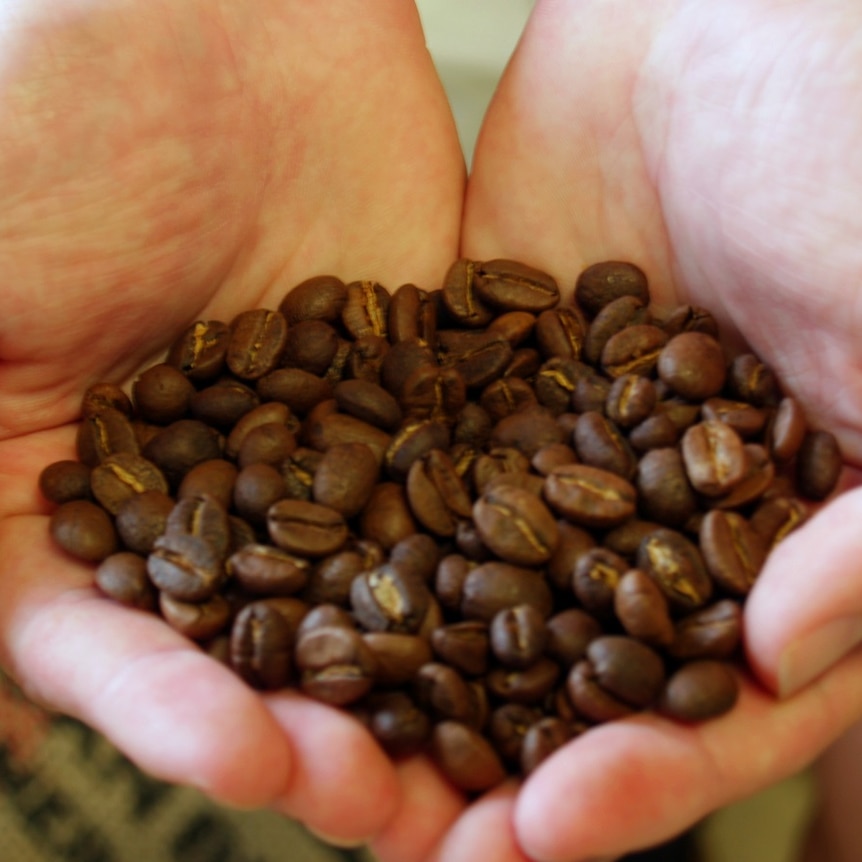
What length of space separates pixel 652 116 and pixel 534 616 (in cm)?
113

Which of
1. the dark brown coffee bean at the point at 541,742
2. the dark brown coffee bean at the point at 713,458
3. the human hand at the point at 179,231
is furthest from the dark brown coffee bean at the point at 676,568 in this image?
the human hand at the point at 179,231

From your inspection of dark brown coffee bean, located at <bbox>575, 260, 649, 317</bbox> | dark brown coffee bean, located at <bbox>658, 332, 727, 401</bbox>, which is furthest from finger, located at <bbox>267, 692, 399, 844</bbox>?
dark brown coffee bean, located at <bbox>575, 260, 649, 317</bbox>

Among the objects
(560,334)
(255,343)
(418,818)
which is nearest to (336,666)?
(418,818)

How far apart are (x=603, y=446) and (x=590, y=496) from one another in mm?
122

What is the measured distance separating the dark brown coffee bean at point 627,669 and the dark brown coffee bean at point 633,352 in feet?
2.10

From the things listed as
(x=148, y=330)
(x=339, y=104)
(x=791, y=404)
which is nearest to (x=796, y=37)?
(x=791, y=404)

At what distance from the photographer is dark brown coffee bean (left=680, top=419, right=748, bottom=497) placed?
1345 mm

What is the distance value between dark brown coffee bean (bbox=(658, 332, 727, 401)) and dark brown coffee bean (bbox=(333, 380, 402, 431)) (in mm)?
477

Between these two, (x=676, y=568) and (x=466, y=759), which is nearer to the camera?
(x=466, y=759)

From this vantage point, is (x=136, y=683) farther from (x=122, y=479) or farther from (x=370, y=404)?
(x=370, y=404)

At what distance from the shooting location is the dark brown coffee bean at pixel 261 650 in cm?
116

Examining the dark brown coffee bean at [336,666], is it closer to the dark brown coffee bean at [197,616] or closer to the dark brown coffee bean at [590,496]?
the dark brown coffee bean at [197,616]

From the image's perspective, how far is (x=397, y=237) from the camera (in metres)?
2.05

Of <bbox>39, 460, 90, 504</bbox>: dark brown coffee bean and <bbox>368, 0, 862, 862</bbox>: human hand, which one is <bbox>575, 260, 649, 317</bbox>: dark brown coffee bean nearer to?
<bbox>368, 0, 862, 862</bbox>: human hand
